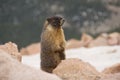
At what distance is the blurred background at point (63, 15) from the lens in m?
38.2

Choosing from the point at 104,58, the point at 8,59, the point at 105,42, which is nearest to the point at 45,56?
the point at 8,59

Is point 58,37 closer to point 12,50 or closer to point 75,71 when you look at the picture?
point 12,50

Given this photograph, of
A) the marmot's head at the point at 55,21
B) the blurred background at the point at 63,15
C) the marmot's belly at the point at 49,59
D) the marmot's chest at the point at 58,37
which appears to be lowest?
the marmot's belly at the point at 49,59

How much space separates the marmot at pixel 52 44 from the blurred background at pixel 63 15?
82.6 feet

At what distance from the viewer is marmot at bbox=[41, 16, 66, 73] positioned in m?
11.3

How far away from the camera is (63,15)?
132 feet

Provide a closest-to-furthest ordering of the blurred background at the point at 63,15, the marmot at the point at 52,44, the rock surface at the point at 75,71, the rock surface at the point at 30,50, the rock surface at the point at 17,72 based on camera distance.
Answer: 1. the rock surface at the point at 17,72
2. the rock surface at the point at 75,71
3. the marmot at the point at 52,44
4. the rock surface at the point at 30,50
5. the blurred background at the point at 63,15

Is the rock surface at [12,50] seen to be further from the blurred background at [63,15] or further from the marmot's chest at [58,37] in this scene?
the blurred background at [63,15]

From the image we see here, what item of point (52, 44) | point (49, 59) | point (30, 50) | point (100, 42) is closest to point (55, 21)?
point (52, 44)

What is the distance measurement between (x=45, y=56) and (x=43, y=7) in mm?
31384

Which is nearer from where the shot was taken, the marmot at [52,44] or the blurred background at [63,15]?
the marmot at [52,44]

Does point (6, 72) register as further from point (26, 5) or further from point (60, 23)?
point (26, 5)

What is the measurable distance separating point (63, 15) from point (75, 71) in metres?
31.4

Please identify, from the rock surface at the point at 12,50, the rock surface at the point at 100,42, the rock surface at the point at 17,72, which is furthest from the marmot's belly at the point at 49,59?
the rock surface at the point at 100,42
